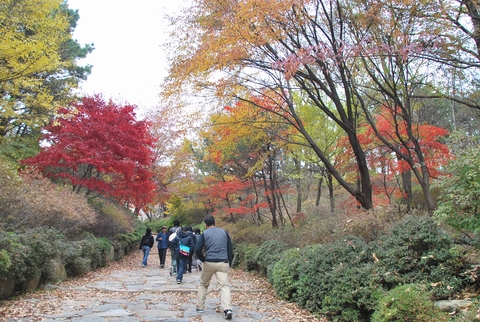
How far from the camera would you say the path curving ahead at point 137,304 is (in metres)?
5.33

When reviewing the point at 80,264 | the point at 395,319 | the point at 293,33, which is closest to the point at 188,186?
the point at 80,264

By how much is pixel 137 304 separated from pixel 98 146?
294 inches

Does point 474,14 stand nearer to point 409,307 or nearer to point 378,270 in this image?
point 378,270

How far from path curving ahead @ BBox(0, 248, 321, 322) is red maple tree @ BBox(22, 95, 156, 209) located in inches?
167

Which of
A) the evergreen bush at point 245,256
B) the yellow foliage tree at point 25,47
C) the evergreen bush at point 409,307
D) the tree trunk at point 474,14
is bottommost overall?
the evergreen bush at point 245,256

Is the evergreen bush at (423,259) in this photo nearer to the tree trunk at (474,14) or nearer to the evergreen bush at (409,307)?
the evergreen bush at (409,307)

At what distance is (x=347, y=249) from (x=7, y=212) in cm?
719

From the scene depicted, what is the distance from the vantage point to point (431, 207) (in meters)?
9.05

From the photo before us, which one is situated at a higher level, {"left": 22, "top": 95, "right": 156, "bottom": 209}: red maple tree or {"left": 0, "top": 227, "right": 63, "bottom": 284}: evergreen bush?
{"left": 22, "top": 95, "right": 156, "bottom": 209}: red maple tree

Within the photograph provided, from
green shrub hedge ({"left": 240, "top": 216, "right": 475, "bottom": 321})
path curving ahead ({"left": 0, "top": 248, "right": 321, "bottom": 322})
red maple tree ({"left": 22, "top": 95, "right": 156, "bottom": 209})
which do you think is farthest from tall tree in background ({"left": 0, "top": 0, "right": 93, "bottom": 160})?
green shrub hedge ({"left": 240, "top": 216, "right": 475, "bottom": 321})

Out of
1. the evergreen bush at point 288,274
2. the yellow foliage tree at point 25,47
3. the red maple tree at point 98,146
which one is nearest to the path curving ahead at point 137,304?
the evergreen bush at point 288,274

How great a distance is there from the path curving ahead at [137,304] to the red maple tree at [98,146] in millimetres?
4233

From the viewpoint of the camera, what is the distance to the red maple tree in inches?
463

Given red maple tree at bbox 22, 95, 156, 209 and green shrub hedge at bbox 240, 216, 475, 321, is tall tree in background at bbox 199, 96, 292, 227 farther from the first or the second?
green shrub hedge at bbox 240, 216, 475, 321
